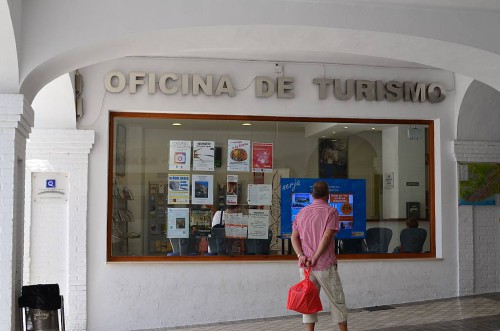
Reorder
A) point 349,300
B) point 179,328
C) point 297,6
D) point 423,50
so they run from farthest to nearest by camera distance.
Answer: point 349,300, point 179,328, point 423,50, point 297,6

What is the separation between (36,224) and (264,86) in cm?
374

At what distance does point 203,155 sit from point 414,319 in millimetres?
3692

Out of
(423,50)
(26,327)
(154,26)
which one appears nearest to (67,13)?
(154,26)

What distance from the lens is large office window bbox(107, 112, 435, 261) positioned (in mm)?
9688

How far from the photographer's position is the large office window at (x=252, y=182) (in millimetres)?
9688

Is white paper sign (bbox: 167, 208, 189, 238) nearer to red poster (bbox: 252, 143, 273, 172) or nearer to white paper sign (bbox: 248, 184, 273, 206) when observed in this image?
white paper sign (bbox: 248, 184, 273, 206)

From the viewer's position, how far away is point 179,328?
30.6 feet

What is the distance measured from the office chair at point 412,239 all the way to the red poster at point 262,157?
232 cm

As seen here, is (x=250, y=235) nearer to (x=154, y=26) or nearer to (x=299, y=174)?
(x=299, y=174)

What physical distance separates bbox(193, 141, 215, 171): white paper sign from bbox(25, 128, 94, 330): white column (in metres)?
1.50

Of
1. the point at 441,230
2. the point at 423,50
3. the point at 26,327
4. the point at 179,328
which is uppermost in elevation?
the point at 423,50

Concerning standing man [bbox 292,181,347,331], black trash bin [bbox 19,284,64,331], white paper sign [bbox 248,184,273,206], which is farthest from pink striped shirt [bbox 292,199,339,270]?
white paper sign [bbox 248,184,273,206]

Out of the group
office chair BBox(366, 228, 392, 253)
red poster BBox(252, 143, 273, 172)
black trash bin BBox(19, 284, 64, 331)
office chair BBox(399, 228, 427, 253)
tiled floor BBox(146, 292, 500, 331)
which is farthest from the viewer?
office chair BBox(399, 228, 427, 253)

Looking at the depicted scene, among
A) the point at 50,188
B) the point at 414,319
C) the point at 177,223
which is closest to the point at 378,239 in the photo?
the point at 414,319
